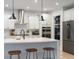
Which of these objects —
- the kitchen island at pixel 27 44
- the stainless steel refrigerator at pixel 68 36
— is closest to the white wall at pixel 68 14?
the stainless steel refrigerator at pixel 68 36

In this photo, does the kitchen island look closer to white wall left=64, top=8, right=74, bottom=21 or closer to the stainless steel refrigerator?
the stainless steel refrigerator

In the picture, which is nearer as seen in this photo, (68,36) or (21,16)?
(68,36)

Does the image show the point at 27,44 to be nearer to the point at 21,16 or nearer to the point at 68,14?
the point at 68,14

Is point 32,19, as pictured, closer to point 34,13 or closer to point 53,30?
point 34,13

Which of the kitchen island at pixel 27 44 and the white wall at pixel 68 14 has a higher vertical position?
the white wall at pixel 68 14

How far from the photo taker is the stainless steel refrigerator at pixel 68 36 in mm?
6922

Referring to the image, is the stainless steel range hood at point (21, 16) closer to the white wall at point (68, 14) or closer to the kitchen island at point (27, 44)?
the white wall at point (68, 14)

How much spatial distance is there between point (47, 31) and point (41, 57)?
15.9ft

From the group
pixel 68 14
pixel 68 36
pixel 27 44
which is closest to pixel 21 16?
pixel 68 14

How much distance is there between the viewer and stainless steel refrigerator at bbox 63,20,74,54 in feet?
22.7

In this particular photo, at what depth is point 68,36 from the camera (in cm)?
727

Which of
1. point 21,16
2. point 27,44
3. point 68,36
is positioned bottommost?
Answer: point 27,44

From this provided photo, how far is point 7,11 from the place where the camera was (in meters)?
8.82
